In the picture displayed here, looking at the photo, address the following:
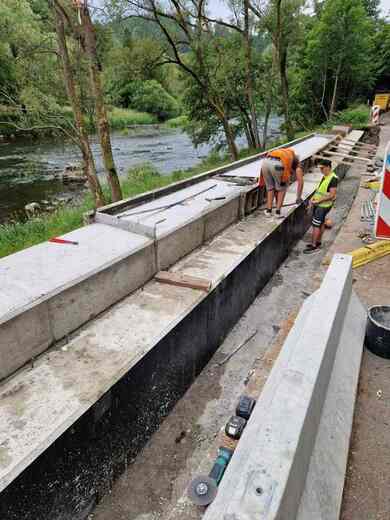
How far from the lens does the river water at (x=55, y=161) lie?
16156mm

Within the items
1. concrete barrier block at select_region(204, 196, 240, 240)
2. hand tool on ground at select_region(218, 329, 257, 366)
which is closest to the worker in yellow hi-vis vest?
concrete barrier block at select_region(204, 196, 240, 240)

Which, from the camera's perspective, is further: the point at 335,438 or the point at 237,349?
the point at 237,349

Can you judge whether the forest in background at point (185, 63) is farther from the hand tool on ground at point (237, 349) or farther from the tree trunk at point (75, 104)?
the hand tool on ground at point (237, 349)

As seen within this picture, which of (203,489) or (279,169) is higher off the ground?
(279,169)

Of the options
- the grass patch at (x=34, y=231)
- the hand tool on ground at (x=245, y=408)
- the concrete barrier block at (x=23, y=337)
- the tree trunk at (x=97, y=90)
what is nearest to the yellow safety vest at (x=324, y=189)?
the hand tool on ground at (x=245, y=408)

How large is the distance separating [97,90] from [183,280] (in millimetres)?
7229

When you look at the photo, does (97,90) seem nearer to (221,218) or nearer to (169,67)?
(221,218)

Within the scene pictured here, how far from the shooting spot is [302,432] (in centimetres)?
179

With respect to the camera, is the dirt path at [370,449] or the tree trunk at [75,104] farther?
the tree trunk at [75,104]

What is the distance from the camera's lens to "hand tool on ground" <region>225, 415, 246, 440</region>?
2.94 metres

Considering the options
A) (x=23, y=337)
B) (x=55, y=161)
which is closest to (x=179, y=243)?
(x=23, y=337)

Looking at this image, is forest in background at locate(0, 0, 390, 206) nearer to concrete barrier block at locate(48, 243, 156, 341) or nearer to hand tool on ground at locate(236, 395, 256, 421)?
concrete barrier block at locate(48, 243, 156, 341)

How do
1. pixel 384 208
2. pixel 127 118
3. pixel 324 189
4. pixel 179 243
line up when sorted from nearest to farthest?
pixel 384 208
pixel 179 243
pixel 324 189
pixel 127 118

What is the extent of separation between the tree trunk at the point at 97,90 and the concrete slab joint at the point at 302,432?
864 cm
